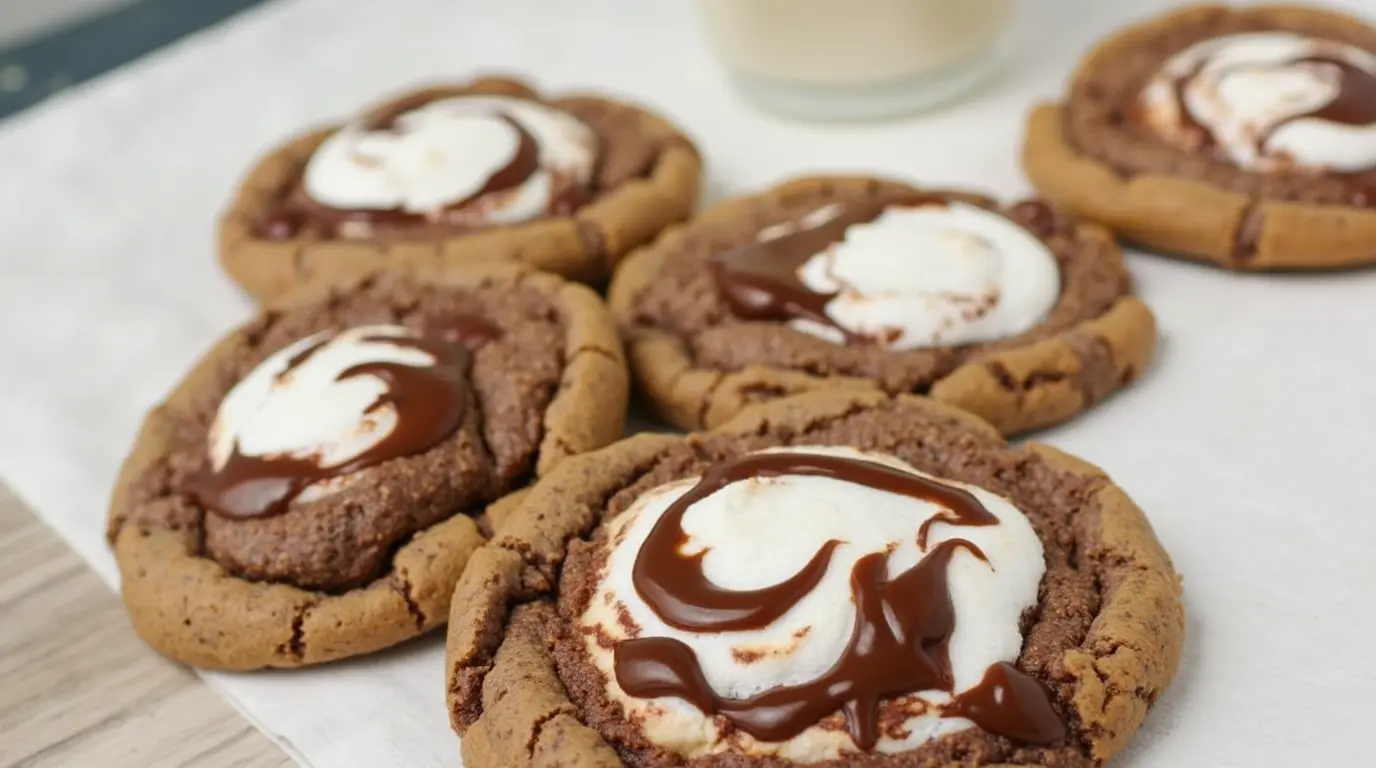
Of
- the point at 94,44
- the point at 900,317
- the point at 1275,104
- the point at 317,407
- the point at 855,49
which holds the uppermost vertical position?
the point at 1275,104

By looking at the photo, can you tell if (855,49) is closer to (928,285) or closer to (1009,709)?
(928,285)

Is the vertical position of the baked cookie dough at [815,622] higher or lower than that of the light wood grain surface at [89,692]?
higher

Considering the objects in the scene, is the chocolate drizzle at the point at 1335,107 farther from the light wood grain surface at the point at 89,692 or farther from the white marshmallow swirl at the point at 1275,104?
the light wood grain surface at the point at 89,692

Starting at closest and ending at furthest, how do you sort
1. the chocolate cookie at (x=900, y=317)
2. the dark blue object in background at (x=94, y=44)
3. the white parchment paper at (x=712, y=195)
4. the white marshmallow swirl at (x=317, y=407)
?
the white parchment paper at (x=712, y=195), the white marshmallow swirl at (x=317, y=407), the chocolate cookie at (x=900, y=317), the dark blue object in background at (x=94, y=44)

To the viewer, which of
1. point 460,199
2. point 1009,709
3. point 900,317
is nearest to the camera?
point 1009,709

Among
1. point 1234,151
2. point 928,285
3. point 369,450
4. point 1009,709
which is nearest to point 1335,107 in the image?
point 1234,151

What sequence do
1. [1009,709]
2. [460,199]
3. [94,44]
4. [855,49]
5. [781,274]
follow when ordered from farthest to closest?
1. [94,44]
2. [855,49]
3. [460,199]
4. [781,274]
5. [1009,709]

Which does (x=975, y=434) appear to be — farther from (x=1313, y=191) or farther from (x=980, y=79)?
(x=980, y=79)

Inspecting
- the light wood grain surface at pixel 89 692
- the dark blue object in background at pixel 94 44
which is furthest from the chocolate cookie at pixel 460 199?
the dark blue object in background at pixel 94 44
